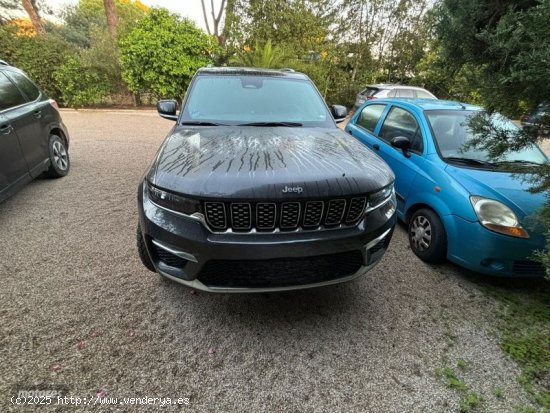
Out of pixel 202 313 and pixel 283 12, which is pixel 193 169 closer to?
pixel 202 313

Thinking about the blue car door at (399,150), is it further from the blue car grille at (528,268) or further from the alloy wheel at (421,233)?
the blue car grille at (528,268)

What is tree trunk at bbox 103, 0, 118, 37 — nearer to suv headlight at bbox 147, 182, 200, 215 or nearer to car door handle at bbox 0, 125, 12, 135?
car door handle at bbox 0, 125, 12, 135

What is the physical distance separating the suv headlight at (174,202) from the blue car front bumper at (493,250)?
2333 mm

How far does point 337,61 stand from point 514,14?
14.1m

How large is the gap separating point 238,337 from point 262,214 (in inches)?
38.2

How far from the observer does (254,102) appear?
128 inches

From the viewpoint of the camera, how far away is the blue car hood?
2.68m

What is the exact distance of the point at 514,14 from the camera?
2.11 metres

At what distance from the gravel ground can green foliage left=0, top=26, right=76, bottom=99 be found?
10.8m

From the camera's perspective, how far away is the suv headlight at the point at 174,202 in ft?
6.11

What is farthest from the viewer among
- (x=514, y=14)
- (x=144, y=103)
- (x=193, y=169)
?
(x=144, y=103)

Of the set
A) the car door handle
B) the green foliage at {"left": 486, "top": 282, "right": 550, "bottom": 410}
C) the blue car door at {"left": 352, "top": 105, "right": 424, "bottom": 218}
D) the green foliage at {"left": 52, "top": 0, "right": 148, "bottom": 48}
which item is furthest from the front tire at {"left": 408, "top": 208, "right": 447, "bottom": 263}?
the green foliage at {"left": 52, "top": 0, "right": 148, "bottom": 48}

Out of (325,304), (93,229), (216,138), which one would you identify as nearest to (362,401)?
(325,304)

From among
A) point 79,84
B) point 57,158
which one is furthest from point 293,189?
point 79,84
